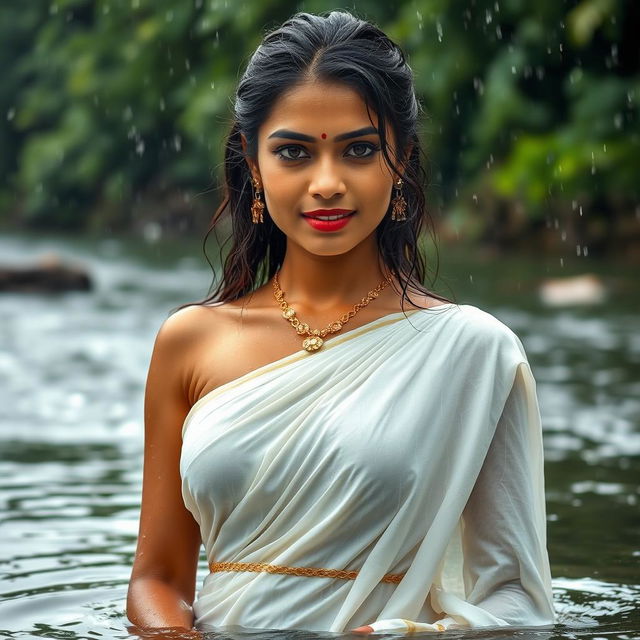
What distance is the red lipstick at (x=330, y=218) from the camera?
3.25m

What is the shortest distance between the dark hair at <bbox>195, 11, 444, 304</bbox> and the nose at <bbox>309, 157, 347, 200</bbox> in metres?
0.13

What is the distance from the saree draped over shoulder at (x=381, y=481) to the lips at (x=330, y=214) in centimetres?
28

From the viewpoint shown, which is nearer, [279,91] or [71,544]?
[279,91]

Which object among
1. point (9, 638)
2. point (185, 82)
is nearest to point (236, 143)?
point (9, 638)

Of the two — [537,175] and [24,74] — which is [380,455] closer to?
[537,175]

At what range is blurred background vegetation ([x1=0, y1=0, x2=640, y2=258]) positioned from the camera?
68.3 ft

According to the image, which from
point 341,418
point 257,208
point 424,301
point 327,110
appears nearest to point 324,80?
point 327,110

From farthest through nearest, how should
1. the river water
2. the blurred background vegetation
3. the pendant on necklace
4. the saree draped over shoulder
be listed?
1. the blurred background vegetation
2. the river water
3. the pendant on necklace
4. the saree draped over shoulder

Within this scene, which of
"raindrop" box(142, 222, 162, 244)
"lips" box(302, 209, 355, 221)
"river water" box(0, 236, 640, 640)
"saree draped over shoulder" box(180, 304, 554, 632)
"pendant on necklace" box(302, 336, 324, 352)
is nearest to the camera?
"saree draped over shoulder" box(180, 304, 554, 632)

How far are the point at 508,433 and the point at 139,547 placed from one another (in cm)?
92

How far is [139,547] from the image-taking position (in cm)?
346

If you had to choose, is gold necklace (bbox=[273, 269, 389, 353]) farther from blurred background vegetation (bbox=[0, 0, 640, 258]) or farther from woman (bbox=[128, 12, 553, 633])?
blurred background vegetation (bbox=[0, 0, 640, 258])

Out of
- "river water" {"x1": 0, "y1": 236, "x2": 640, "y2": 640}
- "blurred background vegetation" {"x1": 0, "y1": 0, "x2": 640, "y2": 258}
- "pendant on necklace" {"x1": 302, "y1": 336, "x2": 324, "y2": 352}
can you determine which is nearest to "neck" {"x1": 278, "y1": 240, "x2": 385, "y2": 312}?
"pendant on necklace" {"x1": 302, "y1": 336, "x2": 324, "y2": 352}

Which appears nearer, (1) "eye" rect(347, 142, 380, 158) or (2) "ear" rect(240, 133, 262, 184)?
(1) "eye" rect(347, 142, 380, 158)
